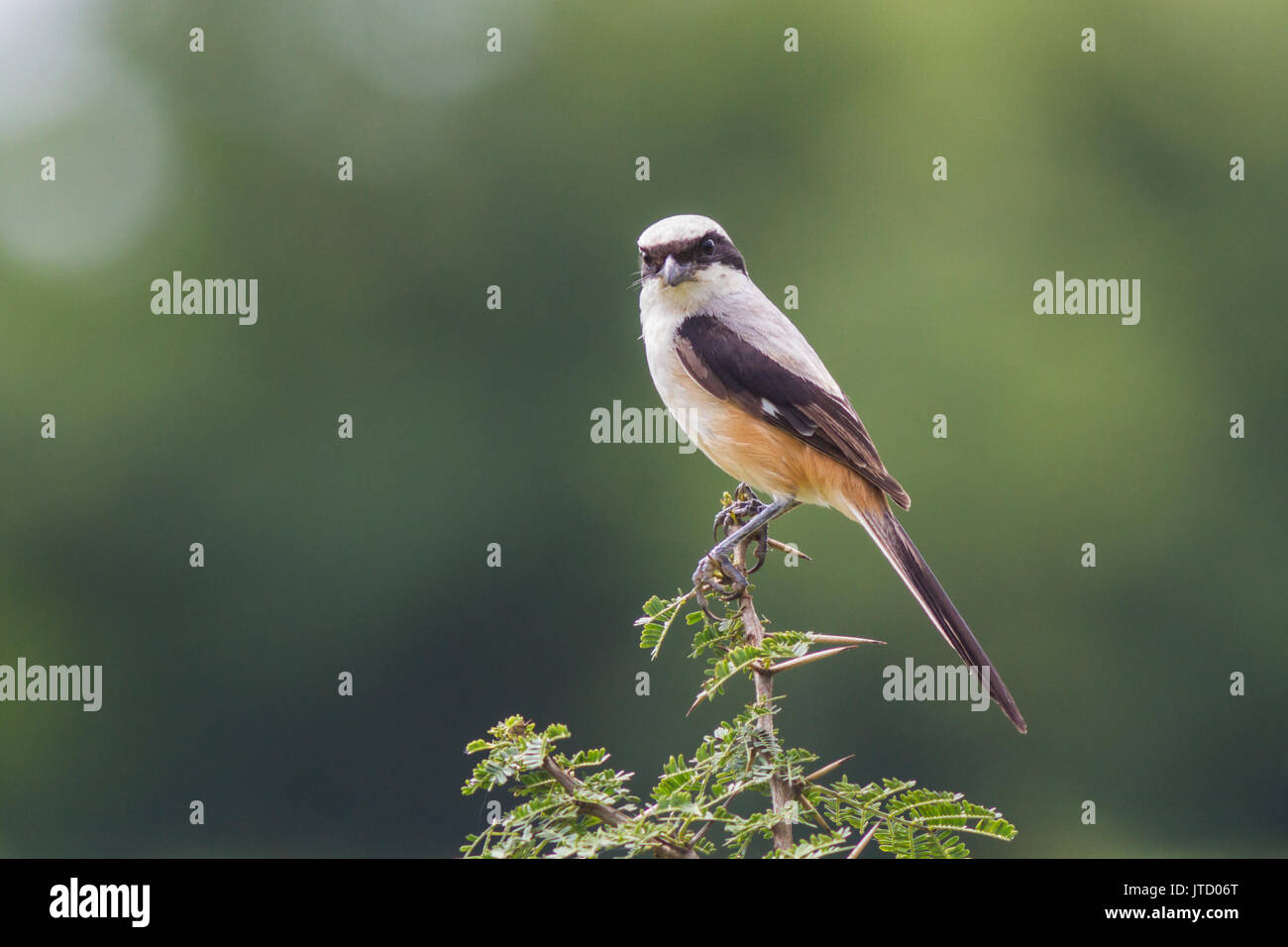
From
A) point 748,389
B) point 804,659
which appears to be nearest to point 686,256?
point 748,389

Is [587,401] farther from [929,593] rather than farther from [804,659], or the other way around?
[804,659]

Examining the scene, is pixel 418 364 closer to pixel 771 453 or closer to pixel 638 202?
pixel 638 202

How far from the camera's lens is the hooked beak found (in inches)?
181

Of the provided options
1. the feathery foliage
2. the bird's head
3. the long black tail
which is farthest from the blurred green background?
the feathery foliage

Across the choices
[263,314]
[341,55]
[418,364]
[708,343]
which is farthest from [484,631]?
[708,343]

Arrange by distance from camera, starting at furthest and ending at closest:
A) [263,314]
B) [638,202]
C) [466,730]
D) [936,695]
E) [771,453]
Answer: [263,314], [638,202], [466,730], [936,695], [771,453]

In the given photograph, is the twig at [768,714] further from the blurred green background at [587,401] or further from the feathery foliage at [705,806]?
the blurred green background at [587,401]

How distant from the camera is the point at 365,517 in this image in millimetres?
21594

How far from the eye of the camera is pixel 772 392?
4.56m

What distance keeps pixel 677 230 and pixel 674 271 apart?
0.67ft

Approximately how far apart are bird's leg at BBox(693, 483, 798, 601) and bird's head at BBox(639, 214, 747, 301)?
78cm

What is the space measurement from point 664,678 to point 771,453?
1560 centimetres

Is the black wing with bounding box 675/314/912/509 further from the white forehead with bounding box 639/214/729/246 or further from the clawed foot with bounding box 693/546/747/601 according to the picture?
the clawed foot with bounding box 693/546/747/601

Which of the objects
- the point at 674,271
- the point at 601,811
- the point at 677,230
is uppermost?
the point at 677,230
